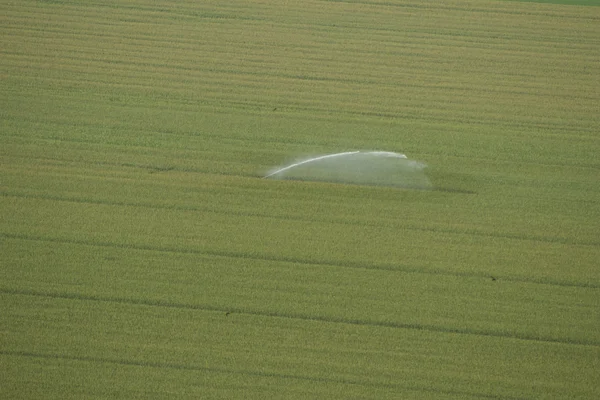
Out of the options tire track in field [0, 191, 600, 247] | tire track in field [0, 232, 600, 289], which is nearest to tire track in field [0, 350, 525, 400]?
tire track in field [0, 232, 600, 289]

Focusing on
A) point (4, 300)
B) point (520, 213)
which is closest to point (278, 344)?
point (4, 300)

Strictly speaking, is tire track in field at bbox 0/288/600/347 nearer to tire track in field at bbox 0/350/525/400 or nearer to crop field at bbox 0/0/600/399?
crop field at bbox 0/0/600/399

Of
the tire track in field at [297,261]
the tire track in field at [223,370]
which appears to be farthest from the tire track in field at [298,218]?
the tire track in field at [223,370]

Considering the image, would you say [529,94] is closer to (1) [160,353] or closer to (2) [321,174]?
(2) [321,174]

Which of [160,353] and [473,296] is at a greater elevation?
[473,296]

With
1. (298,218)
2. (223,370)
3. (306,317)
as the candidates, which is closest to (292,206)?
(298,218)

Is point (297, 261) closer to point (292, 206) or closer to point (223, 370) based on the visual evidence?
point (292, 206)

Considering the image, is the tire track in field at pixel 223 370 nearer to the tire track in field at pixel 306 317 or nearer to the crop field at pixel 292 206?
the crop field at pixel 292 206
